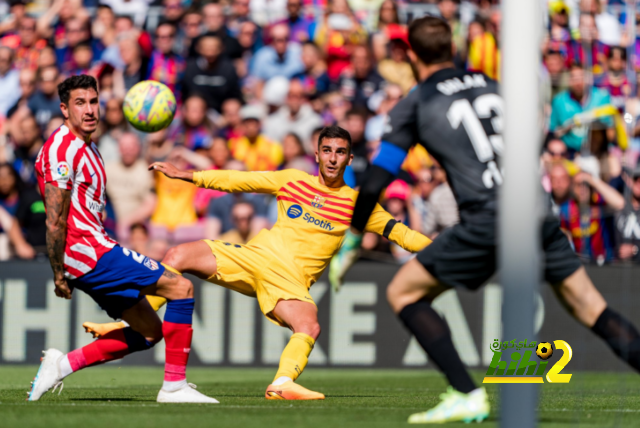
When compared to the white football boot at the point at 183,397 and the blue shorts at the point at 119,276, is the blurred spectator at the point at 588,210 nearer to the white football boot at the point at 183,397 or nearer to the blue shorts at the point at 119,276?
the white football boot at the point at 183,397

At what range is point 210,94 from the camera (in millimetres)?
14625

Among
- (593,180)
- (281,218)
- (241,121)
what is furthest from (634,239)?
(241,121)

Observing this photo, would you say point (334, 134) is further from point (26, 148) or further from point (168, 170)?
point (26, 148)

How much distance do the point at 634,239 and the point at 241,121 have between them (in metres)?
5.68

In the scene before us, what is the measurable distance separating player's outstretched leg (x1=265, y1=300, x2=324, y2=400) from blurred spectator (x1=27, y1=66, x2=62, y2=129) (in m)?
7.41

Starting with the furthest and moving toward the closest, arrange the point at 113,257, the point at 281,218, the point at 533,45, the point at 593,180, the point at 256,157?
the point at 256,157 → the point at 593,180 → the point at 281,218 → the point at 113,257 → the point at 533,45

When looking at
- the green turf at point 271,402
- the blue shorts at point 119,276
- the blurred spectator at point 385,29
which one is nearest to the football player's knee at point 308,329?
the green turf at point 271,402

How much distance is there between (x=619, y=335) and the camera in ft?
20.2

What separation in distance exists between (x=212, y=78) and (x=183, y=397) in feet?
26.6

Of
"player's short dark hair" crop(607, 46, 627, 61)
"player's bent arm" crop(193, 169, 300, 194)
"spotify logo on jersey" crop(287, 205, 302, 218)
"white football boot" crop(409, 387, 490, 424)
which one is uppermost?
"player's short dark hair" crop(607, 46, 627, 61)

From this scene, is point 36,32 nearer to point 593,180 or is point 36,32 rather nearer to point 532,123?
point 593,180

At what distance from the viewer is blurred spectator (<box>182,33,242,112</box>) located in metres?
14.6

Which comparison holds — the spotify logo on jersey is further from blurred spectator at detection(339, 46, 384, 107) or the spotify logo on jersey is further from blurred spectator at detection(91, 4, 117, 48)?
blurred spectator at detection(91, 4, 117, 48)

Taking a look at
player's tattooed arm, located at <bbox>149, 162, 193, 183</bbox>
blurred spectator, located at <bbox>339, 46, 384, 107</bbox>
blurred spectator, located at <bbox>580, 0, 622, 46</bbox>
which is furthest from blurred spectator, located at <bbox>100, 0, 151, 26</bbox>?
player's tattooed arm, located at <bbox>149, 162, 193, 183</bbox>
